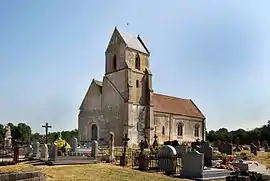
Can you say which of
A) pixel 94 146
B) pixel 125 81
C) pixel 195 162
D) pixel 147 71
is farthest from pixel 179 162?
pixel 147 71

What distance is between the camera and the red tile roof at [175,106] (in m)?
56.5

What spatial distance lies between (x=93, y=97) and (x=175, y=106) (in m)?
15.2

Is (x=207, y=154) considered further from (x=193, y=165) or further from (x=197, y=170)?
(x=197, y=170)

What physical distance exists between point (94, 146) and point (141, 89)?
91.2 feet

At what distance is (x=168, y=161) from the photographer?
1834 centimetres

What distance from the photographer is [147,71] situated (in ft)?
175

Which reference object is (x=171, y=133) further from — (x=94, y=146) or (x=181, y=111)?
(x=94, y=146)

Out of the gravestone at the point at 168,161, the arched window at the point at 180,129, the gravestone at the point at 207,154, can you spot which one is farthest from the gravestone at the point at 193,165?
the arched window at the point at 180,129

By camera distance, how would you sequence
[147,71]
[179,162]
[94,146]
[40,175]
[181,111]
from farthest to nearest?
[181,111]
[147,71]
[94,146]
[179,162]
[40,175]

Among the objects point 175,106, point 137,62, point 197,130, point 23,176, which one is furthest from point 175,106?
point 23,176

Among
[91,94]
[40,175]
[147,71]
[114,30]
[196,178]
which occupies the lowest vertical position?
[196,178]

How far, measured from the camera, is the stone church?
49.4m

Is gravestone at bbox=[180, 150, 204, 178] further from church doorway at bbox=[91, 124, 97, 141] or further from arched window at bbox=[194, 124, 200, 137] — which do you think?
arched window at bbox=[194, 124, 200, 137]

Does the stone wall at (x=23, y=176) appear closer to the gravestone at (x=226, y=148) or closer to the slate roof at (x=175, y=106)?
the gravestone at (x=226, y=148)
